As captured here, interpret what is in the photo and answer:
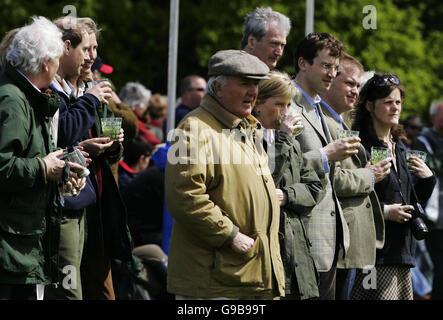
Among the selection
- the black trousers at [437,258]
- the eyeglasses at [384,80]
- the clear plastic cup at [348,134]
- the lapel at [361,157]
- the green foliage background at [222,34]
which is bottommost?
the black trousers at [437,258]

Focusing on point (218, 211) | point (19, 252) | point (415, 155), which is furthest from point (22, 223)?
point (415, 155)

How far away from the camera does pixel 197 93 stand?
412 inches

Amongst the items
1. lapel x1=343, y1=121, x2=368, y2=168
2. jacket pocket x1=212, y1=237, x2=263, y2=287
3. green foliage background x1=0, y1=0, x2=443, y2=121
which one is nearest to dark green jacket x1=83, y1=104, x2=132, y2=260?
jacket pocket x1=212, y1=237, x2=263, y2=287

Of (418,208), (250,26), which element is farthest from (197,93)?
(418,208)

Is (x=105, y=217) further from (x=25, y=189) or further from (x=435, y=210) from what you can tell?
(x=435, y=210)

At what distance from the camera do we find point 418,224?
6766 mm

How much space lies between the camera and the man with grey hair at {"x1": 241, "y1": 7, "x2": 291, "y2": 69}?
6.99 m

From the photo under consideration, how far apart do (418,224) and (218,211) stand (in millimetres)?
2337

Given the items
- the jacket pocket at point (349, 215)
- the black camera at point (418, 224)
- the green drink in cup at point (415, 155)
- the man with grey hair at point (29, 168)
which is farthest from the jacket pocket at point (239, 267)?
the green drink in cup at point (415, 155)

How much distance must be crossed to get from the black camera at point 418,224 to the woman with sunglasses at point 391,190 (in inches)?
1.2

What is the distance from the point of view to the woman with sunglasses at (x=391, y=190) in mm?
6766

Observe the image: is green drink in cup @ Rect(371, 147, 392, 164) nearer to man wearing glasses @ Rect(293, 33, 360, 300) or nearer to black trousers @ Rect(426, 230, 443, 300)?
man wearing glasses @ Rect(293, 33, 360, 300)

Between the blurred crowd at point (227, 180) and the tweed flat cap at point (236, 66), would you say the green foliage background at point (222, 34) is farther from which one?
the tweed flat cap at point (236, 66)

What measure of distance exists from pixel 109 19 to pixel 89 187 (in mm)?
15187
